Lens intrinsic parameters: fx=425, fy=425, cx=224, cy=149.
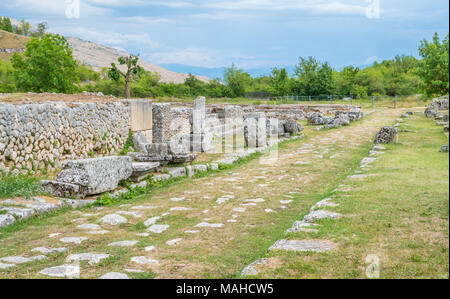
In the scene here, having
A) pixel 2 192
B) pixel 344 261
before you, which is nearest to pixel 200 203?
pixel 2 192

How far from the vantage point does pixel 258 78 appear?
3253 inches

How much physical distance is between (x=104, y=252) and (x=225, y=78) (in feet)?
225

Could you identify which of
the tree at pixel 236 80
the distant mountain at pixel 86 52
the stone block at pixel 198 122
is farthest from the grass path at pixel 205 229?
the distant mountain at pixel 86 52

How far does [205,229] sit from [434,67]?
11.1 m

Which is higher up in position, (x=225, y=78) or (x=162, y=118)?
(x=225, y=78)

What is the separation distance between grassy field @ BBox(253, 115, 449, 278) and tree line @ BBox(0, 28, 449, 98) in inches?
282

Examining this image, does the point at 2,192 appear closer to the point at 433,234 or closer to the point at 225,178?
the point at 225,178

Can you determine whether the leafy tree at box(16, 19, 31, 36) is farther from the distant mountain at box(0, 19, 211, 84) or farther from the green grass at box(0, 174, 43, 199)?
the green grass at box(0, 174, 43, 199)

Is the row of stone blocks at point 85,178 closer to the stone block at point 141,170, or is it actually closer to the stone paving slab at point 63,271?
the stone block at point 141,170

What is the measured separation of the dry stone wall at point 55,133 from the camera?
28.4ft

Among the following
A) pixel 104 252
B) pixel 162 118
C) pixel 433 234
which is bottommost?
pixel 104 252

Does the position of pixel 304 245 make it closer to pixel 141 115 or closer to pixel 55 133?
pixel 55 133

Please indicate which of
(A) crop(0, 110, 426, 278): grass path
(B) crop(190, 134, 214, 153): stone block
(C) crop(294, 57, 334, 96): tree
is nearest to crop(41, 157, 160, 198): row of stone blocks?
(A) crop(0, 110, 426, 278): grass path

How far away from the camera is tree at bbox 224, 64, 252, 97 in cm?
6756
